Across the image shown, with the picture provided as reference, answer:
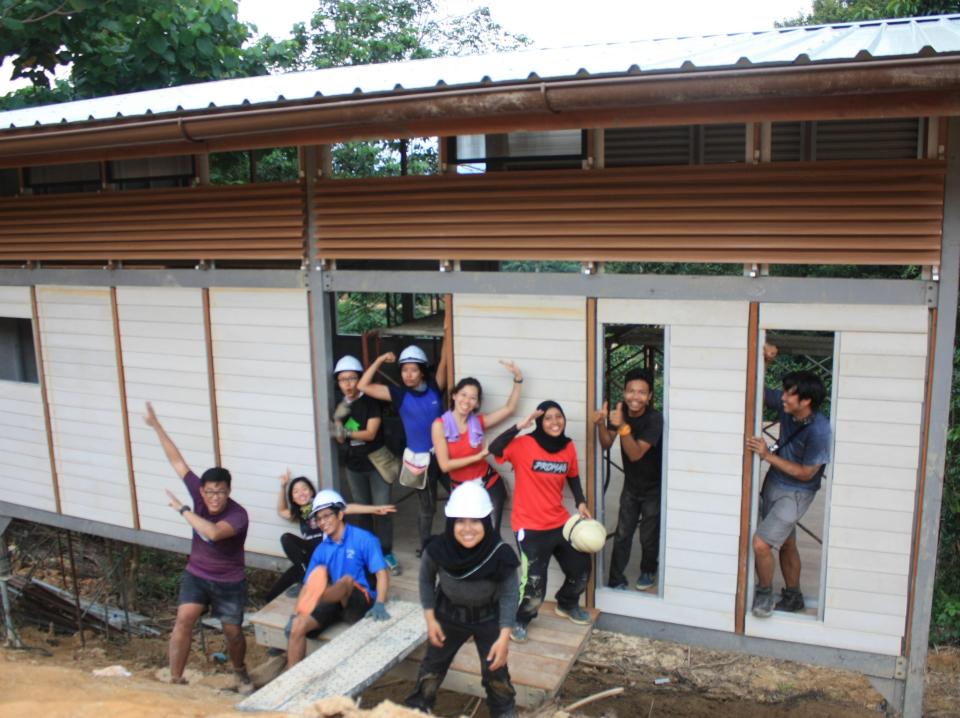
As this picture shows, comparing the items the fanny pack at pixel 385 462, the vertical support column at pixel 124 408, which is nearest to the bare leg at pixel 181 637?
the fanny pack at pixel 385 462

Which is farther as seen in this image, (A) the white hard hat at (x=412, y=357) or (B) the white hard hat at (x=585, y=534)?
(A) the white hard hat at (x=412, y=357)

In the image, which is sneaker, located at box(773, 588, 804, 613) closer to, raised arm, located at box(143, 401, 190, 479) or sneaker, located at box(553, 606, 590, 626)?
sneaker, located at box(553, 606, 590, 626)

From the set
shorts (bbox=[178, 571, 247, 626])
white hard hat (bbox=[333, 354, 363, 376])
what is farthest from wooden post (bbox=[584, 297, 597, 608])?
shorts (bbox=[178, 571, 247, 626])

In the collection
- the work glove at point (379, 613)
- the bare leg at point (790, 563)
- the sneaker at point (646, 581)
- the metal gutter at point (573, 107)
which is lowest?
the work glove at point (379, 613)

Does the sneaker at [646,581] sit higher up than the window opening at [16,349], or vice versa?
the window opening at [16,349]

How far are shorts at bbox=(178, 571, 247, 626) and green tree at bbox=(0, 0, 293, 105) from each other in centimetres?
894

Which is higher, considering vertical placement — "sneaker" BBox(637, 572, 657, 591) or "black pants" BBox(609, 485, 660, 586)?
"black pants" BBox(609, 485, 660, 586)

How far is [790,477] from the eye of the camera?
→ 5.41 m

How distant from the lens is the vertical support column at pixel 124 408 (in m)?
7.66

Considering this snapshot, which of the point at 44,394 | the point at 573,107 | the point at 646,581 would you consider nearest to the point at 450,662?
the point at 646,581

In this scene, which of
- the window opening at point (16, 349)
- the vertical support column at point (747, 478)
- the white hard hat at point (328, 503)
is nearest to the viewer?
the vertical support column at point (747, 478)

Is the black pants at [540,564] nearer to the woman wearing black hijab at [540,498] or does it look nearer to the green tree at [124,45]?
the woman wearing black hijab at [540,498]

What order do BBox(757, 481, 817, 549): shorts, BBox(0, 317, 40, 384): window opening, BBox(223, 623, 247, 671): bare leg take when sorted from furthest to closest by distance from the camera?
BBox(0, 317, 40, 384): window opening, BBox(223, 623, 247, 671): bare leg, BBox(757, 481, 817, 549): shorts

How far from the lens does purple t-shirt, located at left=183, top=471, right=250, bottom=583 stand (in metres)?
6.17
